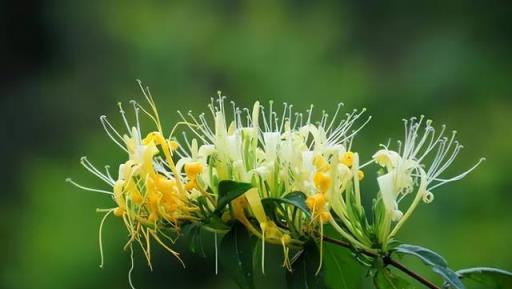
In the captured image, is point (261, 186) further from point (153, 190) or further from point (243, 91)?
point (243, 91)

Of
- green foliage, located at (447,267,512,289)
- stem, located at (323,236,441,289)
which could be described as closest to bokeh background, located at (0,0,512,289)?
green foliage, located at (447,267,512,289)

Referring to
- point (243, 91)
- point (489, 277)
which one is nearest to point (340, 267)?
point (489, 277)

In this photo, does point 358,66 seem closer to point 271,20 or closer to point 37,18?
point 271,20

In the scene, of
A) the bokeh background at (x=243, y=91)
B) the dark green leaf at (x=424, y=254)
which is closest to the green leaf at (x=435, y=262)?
the dark green leaf at (x=424, y=254)

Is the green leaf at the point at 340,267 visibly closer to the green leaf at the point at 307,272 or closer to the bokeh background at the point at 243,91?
the green leaf at the point at 307,272

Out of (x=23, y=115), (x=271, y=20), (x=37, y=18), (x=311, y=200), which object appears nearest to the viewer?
(x=311, y=200)

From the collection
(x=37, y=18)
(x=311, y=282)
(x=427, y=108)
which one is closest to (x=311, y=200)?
(x=311, y=282)

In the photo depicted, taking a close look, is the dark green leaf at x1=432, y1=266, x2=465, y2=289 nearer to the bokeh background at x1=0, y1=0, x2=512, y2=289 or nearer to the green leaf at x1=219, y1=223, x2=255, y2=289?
the green leaf at x1=219, y1=223, x2=255, y2=289
